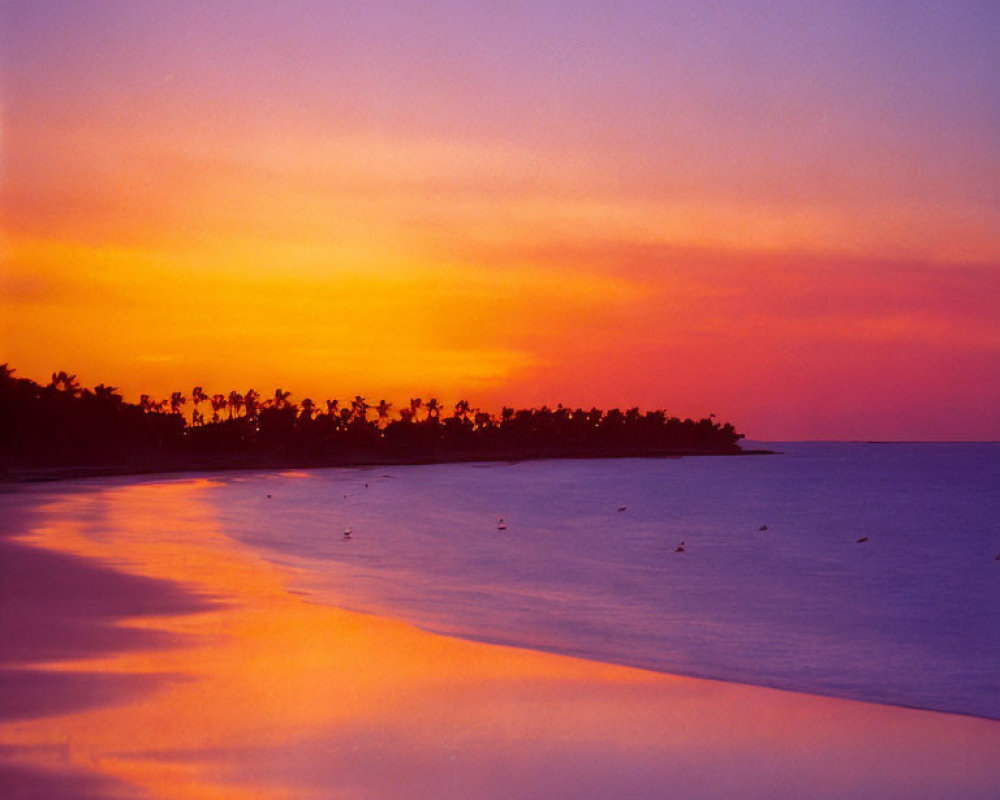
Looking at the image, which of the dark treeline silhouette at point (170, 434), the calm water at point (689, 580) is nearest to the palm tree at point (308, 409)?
the dark treeline silhouette at point (170, 434)

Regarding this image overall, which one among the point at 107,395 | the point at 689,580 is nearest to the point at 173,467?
the point at 107,395

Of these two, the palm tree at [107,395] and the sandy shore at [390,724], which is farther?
the palm tree at [107,395]

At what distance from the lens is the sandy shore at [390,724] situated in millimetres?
7629

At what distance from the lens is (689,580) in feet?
100

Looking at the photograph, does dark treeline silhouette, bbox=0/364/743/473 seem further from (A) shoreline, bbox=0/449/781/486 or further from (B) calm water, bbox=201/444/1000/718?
(B) calm water, bbox=201/444/1000/718

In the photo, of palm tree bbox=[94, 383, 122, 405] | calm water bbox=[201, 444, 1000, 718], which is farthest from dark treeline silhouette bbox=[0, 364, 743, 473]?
calm water bbox=[201, 444, 1000, 718]

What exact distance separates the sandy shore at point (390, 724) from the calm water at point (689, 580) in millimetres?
2218

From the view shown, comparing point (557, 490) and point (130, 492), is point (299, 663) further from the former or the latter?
point (557, 490)

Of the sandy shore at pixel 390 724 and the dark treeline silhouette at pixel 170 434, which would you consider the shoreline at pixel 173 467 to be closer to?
the dark treeline silhouette at pixel 170 434

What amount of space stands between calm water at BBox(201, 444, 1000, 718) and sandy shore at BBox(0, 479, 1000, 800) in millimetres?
2218

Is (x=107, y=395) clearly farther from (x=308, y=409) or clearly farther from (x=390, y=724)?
(x=390, y=724)

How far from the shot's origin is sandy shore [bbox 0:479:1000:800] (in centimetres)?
763

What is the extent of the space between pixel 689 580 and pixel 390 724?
22477 mm

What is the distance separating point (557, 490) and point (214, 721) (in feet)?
288
